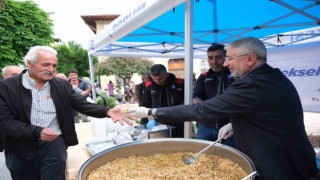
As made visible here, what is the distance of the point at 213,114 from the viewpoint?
1397 millimetres

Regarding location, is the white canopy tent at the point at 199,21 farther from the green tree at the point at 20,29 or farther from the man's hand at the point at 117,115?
the green tree at the point at 20,29

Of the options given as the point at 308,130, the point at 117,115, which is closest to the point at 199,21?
the point at 117,115

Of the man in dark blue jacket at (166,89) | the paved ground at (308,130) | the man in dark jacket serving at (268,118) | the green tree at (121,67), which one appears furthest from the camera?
the green tree at (121,67)

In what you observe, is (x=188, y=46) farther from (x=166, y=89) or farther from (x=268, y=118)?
(x=166, y=89)

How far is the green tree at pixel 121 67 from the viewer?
20.8m

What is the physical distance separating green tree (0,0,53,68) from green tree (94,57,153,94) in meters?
6.39

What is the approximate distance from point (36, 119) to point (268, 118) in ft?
5.28

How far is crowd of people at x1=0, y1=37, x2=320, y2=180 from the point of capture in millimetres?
1356

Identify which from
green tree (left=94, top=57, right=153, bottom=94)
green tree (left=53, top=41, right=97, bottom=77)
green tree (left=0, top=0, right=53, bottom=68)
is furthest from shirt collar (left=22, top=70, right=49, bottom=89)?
green tree (left=53, top=41, right=97, bottom=77)

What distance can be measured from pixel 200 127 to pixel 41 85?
1674 mm

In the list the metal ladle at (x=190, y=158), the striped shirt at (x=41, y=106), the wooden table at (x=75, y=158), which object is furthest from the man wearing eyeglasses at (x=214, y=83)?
the striped shirt at (x=41, y=106)

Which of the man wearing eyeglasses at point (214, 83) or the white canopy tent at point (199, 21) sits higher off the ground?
the white canopy tent at point (199, 21)

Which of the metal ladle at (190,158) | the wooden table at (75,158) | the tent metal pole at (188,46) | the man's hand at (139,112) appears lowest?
the wooden table at (75,158)

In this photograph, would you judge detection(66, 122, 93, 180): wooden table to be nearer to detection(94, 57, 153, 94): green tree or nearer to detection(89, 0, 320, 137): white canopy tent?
detection(89, 0, 320, 137): white canopy tent
